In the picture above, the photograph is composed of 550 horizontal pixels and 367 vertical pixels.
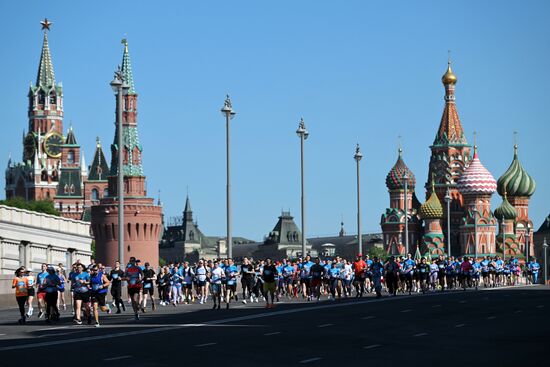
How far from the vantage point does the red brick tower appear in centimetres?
16600

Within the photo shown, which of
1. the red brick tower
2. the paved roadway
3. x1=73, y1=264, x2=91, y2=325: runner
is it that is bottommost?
the paved roadway

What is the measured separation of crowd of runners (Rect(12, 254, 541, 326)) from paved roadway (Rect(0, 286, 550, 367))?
0.85m

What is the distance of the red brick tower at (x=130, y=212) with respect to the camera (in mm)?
166000

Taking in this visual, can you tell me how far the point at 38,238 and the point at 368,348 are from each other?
7441cm

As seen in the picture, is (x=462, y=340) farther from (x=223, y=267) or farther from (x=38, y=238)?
(x=38, y=238)

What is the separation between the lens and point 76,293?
1361 inches

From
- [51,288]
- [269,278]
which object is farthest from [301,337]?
[269,278]

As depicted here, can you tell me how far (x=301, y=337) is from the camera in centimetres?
2972

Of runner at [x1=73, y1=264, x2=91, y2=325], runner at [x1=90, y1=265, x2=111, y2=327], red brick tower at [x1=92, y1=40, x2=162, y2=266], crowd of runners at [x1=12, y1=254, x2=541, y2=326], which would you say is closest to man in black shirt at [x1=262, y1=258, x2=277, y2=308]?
crowd of runners at [x1=12, y1=254, x2=541, y2=326]

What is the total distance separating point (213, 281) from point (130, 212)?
4956 inches

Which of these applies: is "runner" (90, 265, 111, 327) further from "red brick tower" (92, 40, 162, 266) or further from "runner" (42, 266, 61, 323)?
"red brick tower" (92, 40, 162, 266)

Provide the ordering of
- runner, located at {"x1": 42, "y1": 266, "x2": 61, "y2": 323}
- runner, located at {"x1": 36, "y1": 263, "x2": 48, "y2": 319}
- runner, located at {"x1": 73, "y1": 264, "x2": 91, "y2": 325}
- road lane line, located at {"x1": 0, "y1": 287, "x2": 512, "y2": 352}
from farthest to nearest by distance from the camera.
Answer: runner, located at {"x1": 36, "y1": 263, "x2": 48, "y2": 319}, runner, located at {"x1": 42, "y1": 266, "x2": 61, "y2": 323}, runner, located at {"x1": 73, "y1": 264, "x2": 91, "y2": 325}, road lane line, located at {"x1": 0, "y1": 287, "x2": 512, "y2": 352}

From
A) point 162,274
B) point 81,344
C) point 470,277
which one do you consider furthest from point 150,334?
point 470,277

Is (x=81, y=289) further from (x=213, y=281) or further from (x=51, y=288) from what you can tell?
(x=213, y=281)
